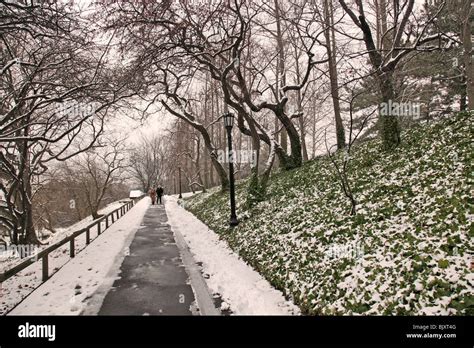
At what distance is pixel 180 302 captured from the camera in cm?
525

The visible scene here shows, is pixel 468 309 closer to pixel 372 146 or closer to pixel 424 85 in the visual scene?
pixel 372 146

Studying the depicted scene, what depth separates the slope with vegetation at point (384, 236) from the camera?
395 centimetres

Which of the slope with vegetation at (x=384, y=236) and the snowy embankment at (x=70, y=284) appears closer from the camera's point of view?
the slope with vegetation at (x=384, y=236)

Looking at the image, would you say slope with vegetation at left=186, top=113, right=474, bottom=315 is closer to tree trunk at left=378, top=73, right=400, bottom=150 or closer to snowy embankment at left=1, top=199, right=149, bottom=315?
tree trunk at left=378, top=73, right=400, bottom=150

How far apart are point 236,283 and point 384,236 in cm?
320

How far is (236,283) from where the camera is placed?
246 inches

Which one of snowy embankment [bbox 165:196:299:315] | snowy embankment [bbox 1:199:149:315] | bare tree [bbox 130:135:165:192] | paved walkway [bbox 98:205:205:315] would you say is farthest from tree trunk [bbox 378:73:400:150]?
bare tree [bbox 130:135:165:192]

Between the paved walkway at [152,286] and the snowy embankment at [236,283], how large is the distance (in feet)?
2.10

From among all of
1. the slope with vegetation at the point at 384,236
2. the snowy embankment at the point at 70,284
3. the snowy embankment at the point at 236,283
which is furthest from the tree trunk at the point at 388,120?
the snowy embankment at the point at 70,284

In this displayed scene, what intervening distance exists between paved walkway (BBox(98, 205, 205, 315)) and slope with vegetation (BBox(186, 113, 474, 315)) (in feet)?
6.18

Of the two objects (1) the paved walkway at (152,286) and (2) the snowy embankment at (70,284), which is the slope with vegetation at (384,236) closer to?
(1) the paved walkway at (152,286)
